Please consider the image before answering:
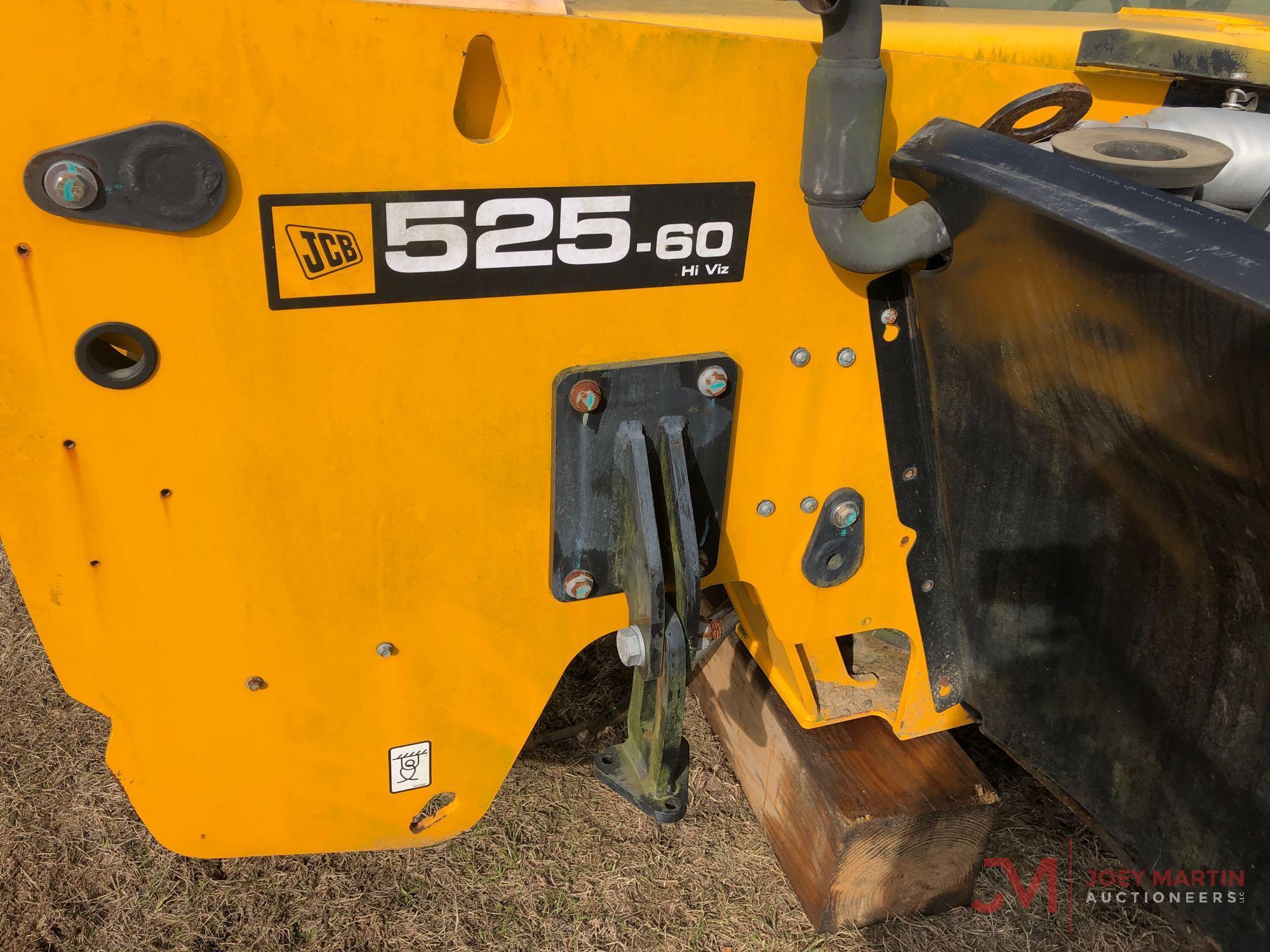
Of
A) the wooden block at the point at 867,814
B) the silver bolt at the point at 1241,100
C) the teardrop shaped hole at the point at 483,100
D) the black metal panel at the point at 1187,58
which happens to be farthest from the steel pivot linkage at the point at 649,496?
the silver bolt at the point at 1241,100

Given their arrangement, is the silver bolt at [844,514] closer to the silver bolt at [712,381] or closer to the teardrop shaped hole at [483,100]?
the silver bolt at [712,381]

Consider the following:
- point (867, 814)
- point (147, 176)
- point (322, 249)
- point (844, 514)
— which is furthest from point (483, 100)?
point (867, 814)

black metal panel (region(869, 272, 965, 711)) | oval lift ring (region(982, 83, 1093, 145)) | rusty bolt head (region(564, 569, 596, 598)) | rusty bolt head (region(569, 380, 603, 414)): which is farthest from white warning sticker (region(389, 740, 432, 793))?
oval lift ring (region(982, 83, 1093, 145))

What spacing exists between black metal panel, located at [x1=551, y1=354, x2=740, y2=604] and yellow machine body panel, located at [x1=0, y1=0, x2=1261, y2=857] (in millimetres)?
21

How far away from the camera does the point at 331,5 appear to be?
0.97m

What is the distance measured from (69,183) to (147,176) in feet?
0.23

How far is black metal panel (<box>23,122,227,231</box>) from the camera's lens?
95cm

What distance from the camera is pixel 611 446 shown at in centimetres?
131

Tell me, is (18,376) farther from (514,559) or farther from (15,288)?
(514,559)

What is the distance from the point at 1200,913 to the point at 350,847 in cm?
120

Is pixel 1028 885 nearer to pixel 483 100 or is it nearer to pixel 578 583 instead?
pixel 578 583

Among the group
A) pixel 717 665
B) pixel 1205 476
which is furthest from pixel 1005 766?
pixel 1205 476

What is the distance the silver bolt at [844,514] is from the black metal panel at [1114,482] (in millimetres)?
153

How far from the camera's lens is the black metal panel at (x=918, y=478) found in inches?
55.2
